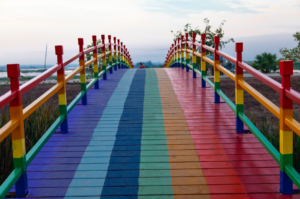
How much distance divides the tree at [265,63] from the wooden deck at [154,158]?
25489 millimetres

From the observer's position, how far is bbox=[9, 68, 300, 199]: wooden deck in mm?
3480

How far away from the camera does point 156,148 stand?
450 cm

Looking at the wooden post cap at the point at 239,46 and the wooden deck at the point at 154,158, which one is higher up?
the wooden post cap at the point at 239,46

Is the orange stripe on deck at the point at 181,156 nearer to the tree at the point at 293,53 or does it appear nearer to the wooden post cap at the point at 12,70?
the wooden post cap at the point at 12,70

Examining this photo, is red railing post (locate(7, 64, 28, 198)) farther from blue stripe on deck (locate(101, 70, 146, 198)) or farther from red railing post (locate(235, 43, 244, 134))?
red railing post (locate(235, 43, 244, 134))

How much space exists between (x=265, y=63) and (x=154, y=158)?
28.5 m

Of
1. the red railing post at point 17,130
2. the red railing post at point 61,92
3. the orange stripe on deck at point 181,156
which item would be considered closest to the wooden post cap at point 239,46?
the orange stripe on deck at point 181,156

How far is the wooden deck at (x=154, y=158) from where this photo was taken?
11.4 feet

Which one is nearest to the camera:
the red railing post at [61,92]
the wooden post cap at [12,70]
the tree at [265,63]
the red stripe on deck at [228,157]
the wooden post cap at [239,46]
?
the wooden post cap at [12,70]

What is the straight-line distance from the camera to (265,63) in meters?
29.8

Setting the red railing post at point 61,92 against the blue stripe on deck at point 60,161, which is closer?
the blue stripe on deck at point 60,161

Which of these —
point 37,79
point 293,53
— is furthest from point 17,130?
point 293,53

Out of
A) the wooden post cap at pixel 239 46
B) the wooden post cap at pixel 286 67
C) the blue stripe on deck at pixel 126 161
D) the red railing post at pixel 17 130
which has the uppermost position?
the wooden post cap at pixel 239 46

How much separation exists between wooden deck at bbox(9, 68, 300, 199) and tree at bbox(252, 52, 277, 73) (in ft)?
83.6
